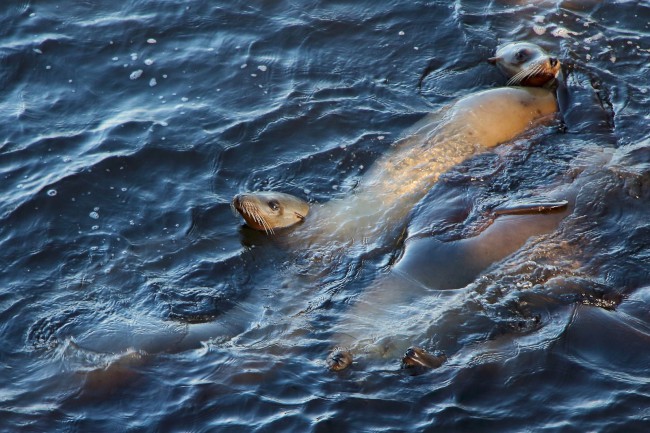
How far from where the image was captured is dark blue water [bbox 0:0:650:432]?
241 inches

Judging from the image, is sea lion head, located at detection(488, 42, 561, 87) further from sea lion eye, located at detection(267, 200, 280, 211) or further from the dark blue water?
sea lion eye, located at detection(267, 200, 280, 211)

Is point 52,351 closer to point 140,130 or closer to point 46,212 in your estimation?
point 46,212

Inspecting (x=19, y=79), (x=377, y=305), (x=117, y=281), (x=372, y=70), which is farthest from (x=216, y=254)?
(x=19, y=79)

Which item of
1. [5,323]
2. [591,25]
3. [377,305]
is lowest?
[5,323]

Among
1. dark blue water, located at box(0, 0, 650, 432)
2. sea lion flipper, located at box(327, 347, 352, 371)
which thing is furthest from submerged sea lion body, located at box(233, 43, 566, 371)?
sea lion flipper, located at box(327, 347, 352, 371)

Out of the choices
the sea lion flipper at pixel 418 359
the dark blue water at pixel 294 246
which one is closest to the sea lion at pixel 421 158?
the dark blue water at pixel 294 246

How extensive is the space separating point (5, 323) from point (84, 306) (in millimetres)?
624

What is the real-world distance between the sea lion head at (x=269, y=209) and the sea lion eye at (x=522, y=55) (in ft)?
9.65

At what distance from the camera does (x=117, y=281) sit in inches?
291

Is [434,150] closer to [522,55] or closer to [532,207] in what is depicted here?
[532,207]

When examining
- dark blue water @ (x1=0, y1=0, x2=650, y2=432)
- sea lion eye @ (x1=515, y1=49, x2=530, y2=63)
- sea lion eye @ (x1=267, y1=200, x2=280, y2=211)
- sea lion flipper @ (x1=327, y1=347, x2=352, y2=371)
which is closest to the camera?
dark blue water @ (x1=0, y1=0, x2=650, y2=432)

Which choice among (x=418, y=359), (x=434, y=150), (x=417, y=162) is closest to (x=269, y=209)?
(x=417, y=162)

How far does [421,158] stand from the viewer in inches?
328

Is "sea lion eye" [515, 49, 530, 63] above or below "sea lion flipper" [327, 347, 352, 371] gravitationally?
above
